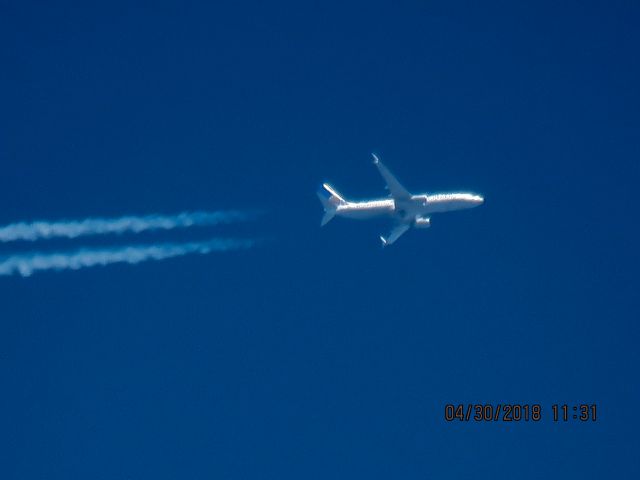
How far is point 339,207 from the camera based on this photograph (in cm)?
9281

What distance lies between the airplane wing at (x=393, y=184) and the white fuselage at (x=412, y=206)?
640 millimetres

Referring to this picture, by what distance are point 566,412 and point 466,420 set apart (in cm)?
1022

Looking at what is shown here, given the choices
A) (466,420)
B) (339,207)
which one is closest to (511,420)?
(466,420)

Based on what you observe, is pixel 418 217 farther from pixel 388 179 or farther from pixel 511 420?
pixel 511 420

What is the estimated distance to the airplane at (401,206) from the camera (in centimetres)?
9006

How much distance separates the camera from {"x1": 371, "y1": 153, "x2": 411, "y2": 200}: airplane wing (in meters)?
89.4

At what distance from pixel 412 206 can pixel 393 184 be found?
3.10 metres

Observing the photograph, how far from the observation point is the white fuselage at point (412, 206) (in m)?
90.4

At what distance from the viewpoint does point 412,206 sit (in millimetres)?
90438

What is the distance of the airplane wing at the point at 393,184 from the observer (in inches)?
3521

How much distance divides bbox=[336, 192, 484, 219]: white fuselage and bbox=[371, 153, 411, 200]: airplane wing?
2.10 ft

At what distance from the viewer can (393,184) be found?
8969 cm

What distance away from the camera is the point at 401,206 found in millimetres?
90375

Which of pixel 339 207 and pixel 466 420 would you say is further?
pixel 339 207
